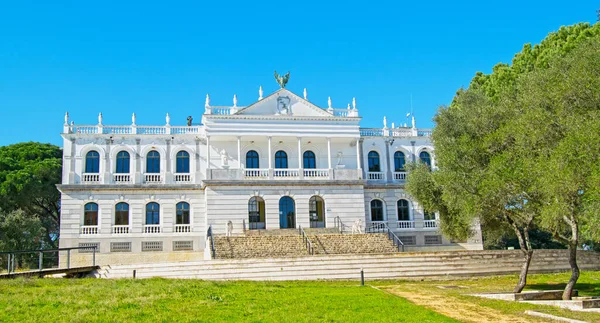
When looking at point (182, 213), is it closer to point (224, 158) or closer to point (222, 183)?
point (222, 183)

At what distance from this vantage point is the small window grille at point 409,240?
40.2 metres

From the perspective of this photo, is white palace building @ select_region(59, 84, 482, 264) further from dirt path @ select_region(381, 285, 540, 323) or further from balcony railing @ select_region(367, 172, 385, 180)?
dirt path @ select_region(381, 285, 540, 323)

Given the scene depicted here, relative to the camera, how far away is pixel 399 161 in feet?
139

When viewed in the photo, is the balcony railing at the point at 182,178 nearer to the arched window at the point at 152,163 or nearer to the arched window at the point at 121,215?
the arched window at the point at 152,163

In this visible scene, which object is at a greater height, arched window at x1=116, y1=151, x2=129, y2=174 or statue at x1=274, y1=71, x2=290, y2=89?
statue at x1=274, y1=71, x2=290, y2=89

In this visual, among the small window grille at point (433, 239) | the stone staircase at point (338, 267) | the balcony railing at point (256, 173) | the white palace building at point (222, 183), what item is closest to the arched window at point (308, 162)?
the white palace building at point (222, 183)

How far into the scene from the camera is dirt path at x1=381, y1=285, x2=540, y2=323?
1448 cm

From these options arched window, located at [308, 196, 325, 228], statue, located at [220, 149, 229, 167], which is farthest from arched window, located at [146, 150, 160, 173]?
arched window, located at [308, 196, 325, 228]

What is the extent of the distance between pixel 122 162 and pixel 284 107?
11431 millimetres

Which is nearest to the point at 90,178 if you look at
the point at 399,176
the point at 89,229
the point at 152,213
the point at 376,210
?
the point at 89,229

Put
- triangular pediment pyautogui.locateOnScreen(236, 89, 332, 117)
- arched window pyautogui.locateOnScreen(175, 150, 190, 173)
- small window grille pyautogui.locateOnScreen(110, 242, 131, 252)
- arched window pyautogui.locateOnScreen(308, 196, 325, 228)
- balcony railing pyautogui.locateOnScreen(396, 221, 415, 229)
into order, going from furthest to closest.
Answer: balcony railing pyautogui.locateOnScreen(396, 221, 415, 229)
arched window pyautogui.locateOnScreen(175, 150, 190, 173)
triangular pediment pyautogui.locateOnScreen(236, 89, 332, 117)
arched window pyautogui.locateOnScreen(308, 196, 325, 228)
small window grille pyautogui.locateOnScreen(110, 242, 131, 252)

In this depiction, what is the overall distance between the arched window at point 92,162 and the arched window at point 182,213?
5.84 m

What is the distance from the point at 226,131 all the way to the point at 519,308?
2535 centimetres

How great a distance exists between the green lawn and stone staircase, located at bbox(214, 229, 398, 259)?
12.2 m
